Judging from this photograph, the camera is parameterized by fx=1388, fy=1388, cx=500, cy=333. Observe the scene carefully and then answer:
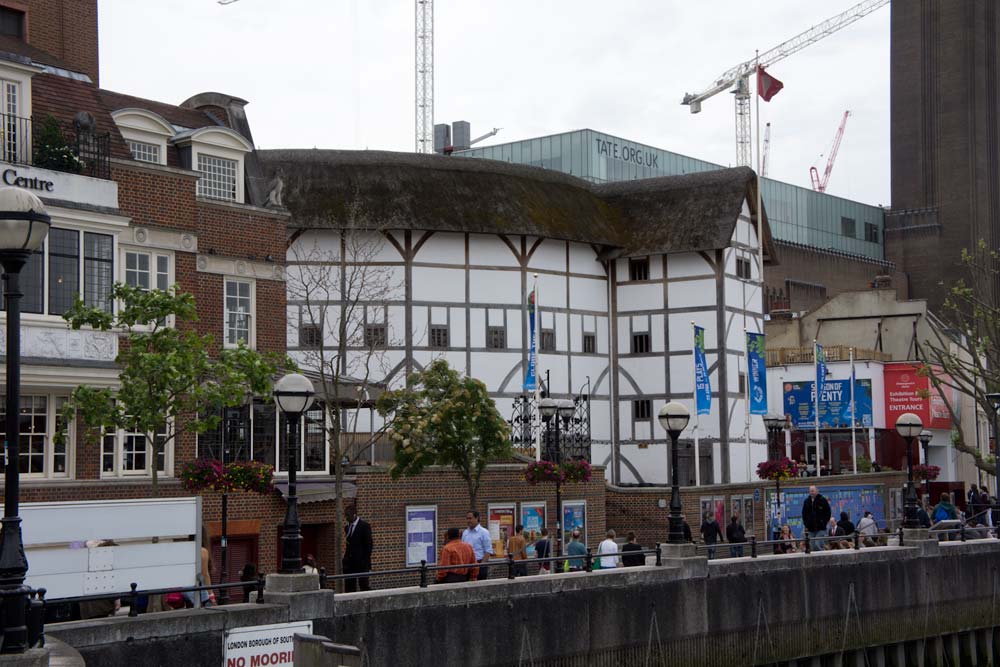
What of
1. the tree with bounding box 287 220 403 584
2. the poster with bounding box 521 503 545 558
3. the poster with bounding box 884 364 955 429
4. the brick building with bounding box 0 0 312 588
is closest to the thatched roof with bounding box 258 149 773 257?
the tree with bounding box 287 220 403 584

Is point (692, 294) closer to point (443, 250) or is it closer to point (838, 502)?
point (838, 502)

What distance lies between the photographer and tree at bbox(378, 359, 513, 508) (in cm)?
3073

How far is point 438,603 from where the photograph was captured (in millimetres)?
19266

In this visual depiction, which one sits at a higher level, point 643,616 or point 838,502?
point 838,502

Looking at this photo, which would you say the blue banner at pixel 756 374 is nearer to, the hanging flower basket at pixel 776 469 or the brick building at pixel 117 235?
the hanging flower basket at pixel 776 469

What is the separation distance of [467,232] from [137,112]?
53.0ft

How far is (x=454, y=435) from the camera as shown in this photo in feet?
101

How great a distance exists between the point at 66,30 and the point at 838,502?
2689 centimetres

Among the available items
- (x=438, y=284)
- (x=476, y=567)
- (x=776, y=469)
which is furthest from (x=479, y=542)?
(x=438, y=284)

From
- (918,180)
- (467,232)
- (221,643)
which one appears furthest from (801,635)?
(918,180)

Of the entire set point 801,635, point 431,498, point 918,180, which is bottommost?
point 801,635

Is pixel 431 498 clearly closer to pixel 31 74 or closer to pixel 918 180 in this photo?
pixel 31 74

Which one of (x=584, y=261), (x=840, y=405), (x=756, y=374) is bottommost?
(x=840, y=405)

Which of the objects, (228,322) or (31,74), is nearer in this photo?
(31,74)
